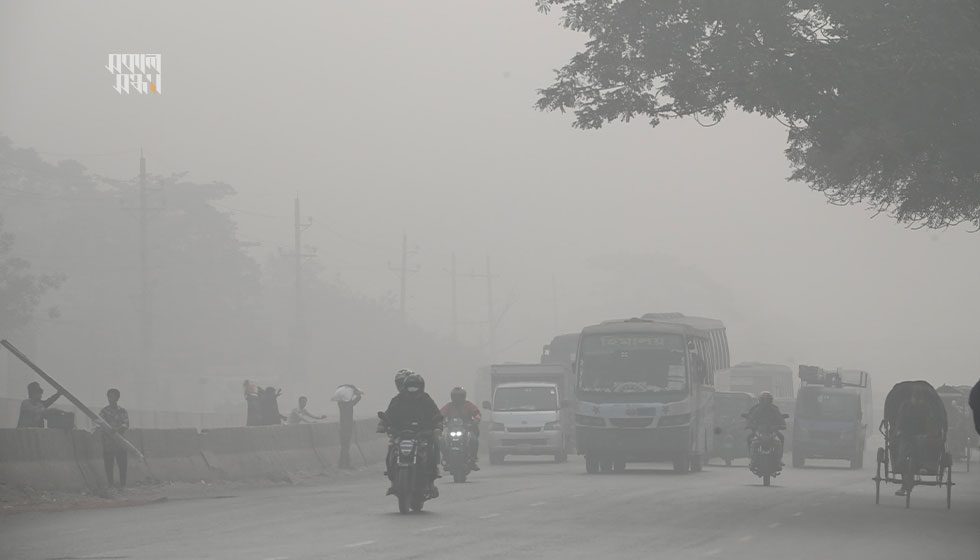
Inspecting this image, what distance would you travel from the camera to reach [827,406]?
40.8 meters

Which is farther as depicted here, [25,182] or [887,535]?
[25,182]

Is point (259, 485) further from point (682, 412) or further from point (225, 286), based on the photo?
point (225, 286)

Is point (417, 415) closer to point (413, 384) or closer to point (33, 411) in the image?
point (413, 384)

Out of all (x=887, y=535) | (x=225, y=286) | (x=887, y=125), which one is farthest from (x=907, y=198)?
(x=225, y=286)

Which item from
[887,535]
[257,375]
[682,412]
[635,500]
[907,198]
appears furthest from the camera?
[257,375]

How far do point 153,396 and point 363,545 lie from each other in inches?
2456

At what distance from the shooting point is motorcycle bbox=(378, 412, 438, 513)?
18.9 metres

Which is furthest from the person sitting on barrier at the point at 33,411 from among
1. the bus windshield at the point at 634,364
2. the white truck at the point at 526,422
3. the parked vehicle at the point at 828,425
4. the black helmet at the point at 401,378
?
the parked vehicle at the point at 828,425

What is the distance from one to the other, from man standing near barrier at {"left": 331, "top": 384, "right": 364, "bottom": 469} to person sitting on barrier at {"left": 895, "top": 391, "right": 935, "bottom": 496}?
1269 centimetres

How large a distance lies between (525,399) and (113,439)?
1873 centimetres

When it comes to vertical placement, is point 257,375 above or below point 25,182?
below

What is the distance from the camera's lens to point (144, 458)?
78.3 ft

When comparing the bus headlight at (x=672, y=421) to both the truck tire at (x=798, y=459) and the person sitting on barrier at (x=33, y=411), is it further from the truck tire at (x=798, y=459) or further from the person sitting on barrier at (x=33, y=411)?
the person sitting on barrier at (x=33, y=411)

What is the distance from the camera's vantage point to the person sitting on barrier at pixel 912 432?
843 inches
